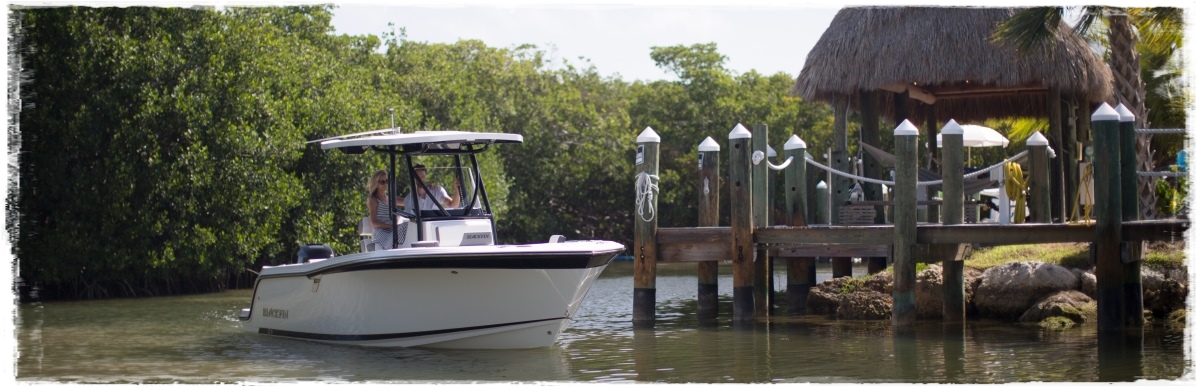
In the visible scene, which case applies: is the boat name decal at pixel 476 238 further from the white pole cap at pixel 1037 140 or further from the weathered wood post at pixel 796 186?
the white pole cap at pixel 1037 140

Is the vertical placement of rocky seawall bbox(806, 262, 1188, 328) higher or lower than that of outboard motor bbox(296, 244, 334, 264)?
lower

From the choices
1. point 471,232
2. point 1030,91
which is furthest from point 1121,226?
point 1030,91

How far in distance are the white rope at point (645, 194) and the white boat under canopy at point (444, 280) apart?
117cm

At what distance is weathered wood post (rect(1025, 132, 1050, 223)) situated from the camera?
1302 centimetres

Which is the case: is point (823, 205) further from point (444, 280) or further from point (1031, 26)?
point (444, 280)

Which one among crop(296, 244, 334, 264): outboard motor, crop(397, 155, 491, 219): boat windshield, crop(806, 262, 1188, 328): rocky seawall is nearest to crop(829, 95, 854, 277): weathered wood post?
crop(806, 262, 1188, 328): rocky seawall

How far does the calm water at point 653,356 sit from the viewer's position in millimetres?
10469

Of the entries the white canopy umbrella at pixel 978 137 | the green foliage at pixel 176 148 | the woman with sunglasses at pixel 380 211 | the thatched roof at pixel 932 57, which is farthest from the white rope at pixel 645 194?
the white canopy umbrella at pixel 978 137

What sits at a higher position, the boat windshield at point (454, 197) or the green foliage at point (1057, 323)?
the boat windshield at point (454, 197)

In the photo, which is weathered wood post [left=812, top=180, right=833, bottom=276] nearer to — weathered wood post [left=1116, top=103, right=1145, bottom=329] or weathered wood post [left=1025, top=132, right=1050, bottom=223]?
weathered wood post [left=1025, top=132, right=1050, bottom=223]

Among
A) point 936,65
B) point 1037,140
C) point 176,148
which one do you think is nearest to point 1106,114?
point 1037,140

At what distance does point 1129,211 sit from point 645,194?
4.86m

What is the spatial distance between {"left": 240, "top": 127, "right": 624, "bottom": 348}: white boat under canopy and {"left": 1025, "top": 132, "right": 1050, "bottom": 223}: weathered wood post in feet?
13.8

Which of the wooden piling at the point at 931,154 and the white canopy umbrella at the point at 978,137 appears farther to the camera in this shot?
the white canopy umbrella at the point at 978,137
